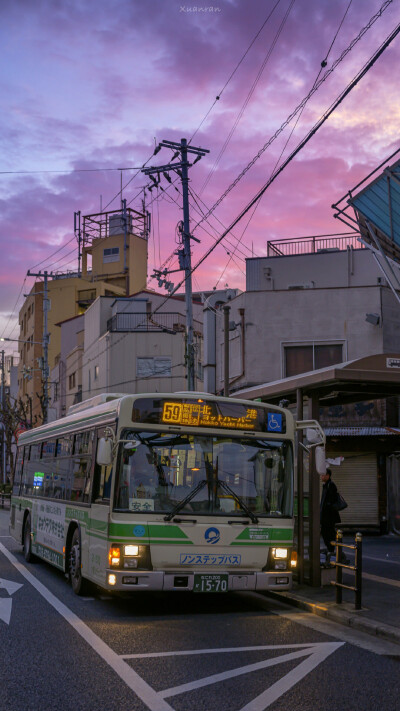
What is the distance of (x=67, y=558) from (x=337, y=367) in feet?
17.7

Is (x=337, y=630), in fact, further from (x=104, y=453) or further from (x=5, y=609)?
(x=5, y=609)

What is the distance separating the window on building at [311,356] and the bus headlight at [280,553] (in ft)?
62.8

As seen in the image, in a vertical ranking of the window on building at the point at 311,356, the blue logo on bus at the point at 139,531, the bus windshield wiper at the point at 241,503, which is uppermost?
the window on building at the point at 311,356

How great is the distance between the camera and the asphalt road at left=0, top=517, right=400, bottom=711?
6301mm

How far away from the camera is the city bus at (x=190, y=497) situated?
10.3 m

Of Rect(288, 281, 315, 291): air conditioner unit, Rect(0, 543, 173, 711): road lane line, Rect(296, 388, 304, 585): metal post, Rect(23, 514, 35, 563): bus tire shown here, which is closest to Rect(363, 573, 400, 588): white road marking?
Rect(296, 388, 304, 585): metal post

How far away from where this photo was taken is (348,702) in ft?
20.6

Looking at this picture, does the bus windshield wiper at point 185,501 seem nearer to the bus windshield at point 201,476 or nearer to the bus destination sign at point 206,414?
the bus windshield at point 201,476

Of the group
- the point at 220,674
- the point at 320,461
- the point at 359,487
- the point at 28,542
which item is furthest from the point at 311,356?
the point at 220,674

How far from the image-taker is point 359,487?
27.6 meters

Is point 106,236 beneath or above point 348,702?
above

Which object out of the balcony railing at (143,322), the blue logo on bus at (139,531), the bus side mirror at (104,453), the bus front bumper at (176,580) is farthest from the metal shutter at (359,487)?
the balcony railing at (143,322)

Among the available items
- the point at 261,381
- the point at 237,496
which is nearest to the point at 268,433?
the point at 237,496

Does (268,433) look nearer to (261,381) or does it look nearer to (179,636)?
(179,636)
